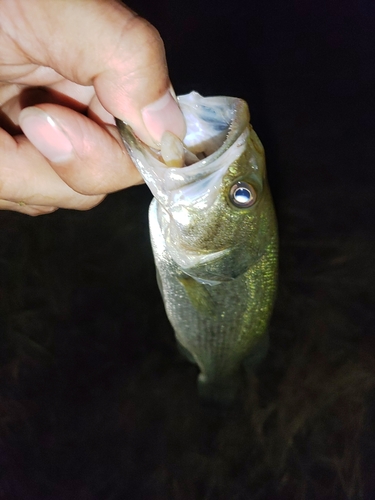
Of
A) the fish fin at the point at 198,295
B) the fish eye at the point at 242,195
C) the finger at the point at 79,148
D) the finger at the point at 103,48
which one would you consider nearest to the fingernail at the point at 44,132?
the finger at the point at 79,148

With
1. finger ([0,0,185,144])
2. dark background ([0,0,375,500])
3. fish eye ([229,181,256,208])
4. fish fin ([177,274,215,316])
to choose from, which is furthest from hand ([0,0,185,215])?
dark background ([0,0,375,500])

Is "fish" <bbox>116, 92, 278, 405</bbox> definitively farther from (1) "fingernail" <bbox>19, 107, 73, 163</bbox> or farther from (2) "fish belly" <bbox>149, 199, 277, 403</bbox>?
(1) "fingernail" <bbox>19, 107, 73, 163</bbox>

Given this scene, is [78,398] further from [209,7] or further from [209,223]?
Result: [209,7]

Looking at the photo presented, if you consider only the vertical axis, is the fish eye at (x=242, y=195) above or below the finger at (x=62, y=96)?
below

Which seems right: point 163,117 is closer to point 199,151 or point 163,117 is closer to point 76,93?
point 199,151

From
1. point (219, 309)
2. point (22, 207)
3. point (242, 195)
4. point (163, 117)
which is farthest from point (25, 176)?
point (219, 309)

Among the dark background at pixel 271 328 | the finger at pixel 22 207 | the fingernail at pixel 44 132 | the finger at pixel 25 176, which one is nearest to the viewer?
the fingernail at pixel 44 132

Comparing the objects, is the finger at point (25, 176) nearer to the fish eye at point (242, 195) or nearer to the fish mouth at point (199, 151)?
the fish mouth at point (199, 151)
